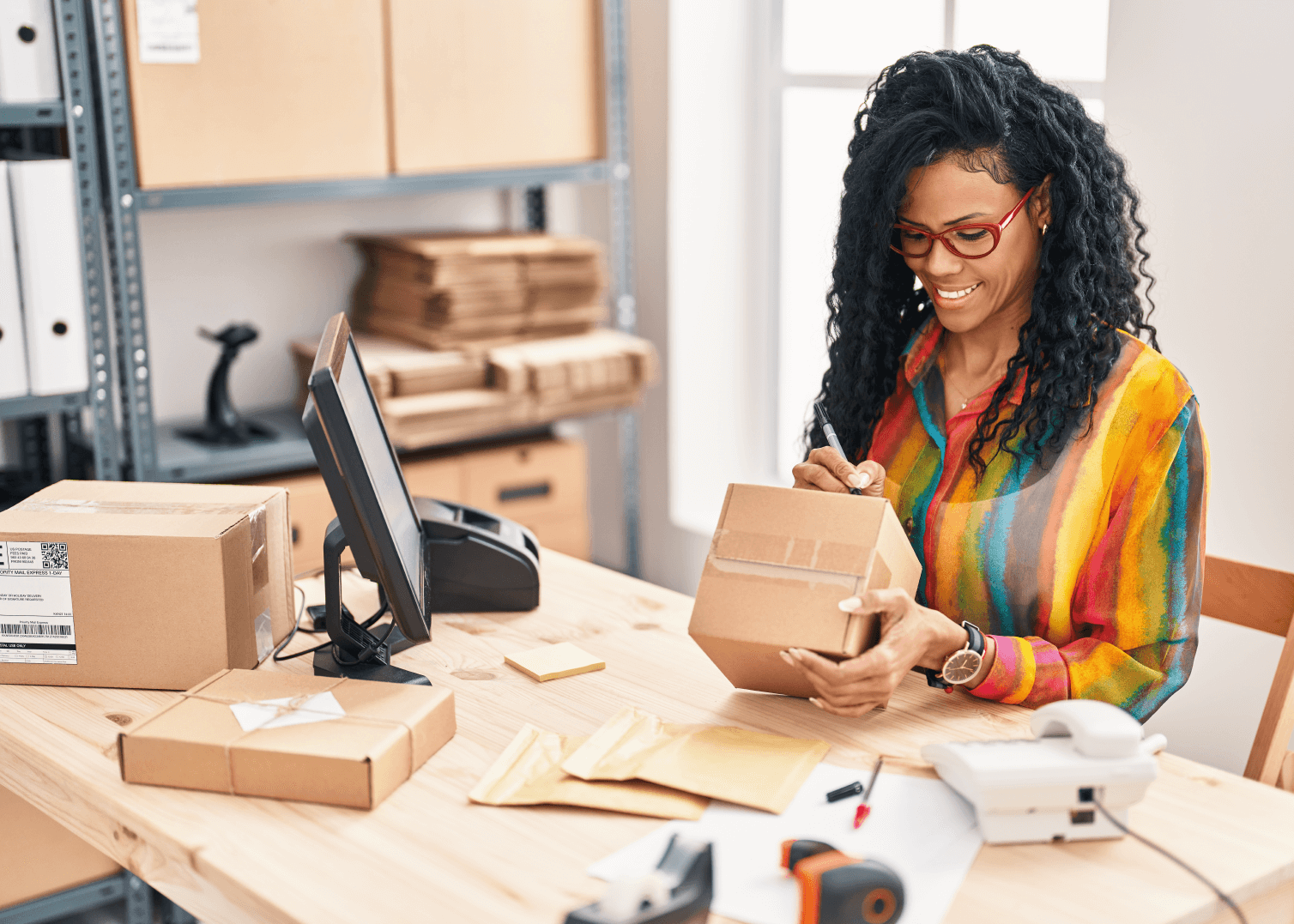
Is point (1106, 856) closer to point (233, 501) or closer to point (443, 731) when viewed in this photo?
point (443, 731)

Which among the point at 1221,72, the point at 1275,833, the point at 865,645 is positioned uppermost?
the point at 1221,72

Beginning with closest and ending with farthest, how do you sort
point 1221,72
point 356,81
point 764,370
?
point 1221,72 → point 356,81 → point 764,370

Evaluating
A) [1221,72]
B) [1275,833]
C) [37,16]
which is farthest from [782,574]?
[37,16]

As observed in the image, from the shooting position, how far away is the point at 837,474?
138cm

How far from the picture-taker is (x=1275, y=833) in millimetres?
1057

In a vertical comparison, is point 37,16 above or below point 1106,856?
above

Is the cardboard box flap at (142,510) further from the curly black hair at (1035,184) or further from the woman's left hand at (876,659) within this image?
the curly black hair at (1035,184)

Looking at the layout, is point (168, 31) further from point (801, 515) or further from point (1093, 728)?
point (1093, 728)

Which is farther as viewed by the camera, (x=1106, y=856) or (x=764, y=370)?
(x=764, y=370)

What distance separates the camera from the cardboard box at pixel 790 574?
3.91 ft

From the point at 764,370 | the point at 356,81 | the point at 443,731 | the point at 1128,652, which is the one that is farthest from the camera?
the point at 764,370

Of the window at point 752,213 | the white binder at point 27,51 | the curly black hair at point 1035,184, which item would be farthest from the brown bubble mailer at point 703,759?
the window at point 752,213

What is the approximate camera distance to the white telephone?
101 cm

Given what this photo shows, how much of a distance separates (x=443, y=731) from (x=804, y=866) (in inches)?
16.8
